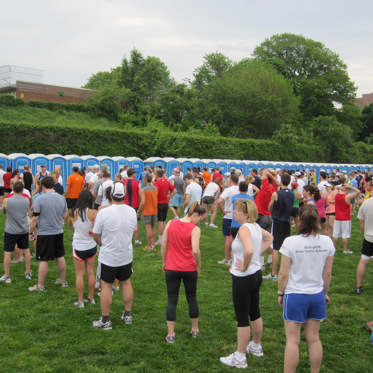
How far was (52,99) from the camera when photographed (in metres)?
36.3

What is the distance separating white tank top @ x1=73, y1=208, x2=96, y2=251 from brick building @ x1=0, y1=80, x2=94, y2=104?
32902 millimetres

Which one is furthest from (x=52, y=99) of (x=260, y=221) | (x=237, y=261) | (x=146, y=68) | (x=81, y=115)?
(x=237, y=261)

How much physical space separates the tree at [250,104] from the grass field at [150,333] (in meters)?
34.1

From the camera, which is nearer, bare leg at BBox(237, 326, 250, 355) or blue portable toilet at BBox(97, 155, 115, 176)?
bare leg at BBox(237, 326, 250, 355)

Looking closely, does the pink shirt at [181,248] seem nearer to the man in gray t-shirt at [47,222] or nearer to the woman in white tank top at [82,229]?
the woman in white tank top at [82,229]

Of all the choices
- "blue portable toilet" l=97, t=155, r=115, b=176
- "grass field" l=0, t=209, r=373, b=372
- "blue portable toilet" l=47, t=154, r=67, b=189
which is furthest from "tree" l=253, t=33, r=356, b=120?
"grass field" l=0, t=209, r=373, b=372

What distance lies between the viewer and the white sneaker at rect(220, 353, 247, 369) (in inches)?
164

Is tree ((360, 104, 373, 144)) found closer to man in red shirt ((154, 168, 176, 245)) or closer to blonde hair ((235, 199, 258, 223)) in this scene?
man in red shirt ((154, 168, 176, 245))

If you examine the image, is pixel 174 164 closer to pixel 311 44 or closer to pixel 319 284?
pixel 319 284

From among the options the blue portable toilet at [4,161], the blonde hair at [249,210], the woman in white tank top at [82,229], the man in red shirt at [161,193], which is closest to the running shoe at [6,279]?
the woman in white tank top at [82,229]

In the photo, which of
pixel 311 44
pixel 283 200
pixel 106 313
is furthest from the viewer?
pixel 311 44

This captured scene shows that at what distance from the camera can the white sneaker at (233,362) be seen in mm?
4160

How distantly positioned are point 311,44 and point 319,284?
2215 inches

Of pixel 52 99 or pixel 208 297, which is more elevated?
pixel 52 99
